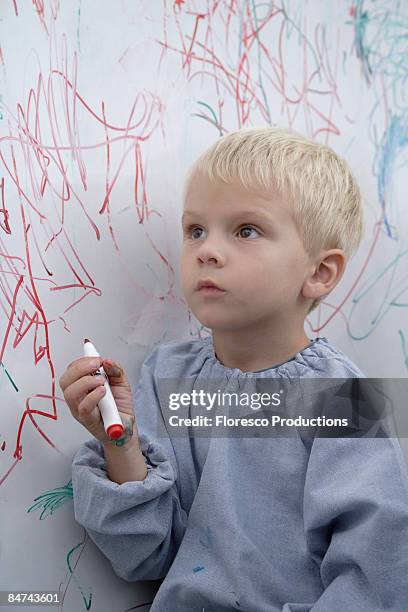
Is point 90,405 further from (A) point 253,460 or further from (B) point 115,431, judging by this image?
(A) point 253,460

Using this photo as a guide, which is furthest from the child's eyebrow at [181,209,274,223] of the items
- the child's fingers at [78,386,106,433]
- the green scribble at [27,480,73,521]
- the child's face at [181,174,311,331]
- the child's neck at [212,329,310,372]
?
the green scribble at [27,480,73,521]

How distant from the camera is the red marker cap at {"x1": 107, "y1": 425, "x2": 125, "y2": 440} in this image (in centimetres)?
79

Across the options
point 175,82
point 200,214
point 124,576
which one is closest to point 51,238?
point 200,214

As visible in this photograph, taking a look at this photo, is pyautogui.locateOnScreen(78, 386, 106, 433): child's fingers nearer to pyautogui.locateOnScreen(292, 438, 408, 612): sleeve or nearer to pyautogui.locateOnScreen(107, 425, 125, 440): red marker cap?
pyautogui.locateOnScreen(107, 425, 125, 440): red marker cap

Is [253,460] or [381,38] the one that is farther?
[381,38]

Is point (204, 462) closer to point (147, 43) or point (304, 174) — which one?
point (304, 174)

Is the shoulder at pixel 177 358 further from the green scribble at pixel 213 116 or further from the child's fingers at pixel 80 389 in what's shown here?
the green scribble at pixel 213 116

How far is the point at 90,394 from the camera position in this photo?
815 mm

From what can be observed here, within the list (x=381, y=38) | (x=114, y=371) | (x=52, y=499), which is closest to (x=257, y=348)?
(x=114, y=371)

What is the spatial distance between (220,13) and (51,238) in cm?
42

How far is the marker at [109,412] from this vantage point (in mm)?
790

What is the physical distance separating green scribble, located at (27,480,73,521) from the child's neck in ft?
0.83

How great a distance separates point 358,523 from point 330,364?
0.66 feet

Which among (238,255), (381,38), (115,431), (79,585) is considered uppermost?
(381,38)
